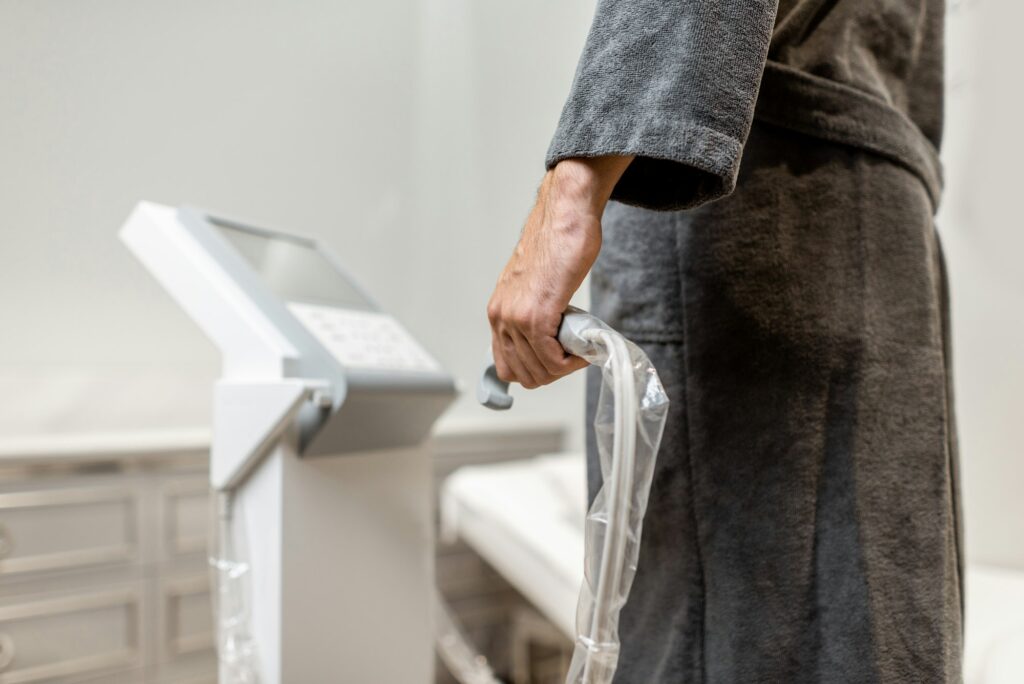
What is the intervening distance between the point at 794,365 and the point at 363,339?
531 mm

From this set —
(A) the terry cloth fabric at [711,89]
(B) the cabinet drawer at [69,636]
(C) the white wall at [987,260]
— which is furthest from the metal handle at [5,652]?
(C) the white wall at [987,260]

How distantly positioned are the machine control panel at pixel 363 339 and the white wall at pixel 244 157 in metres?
1.07

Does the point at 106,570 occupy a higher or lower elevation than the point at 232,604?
lower

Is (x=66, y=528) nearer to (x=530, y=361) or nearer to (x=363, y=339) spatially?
(x=363, y=339)

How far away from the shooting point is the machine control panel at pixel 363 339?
84cm

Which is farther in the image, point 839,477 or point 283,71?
point 283,71

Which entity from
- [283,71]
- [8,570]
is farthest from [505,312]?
[283,71]

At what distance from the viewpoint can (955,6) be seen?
3.71 ft

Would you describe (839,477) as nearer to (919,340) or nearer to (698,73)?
(919,340)

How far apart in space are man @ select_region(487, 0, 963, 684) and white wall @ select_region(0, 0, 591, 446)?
4.41 feet

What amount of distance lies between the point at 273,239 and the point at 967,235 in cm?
103

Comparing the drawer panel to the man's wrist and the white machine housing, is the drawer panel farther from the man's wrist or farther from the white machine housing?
the man's wrist

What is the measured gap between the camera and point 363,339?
35.5 inches

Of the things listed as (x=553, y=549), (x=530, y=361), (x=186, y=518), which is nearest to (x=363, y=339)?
(x=530, y=361)
